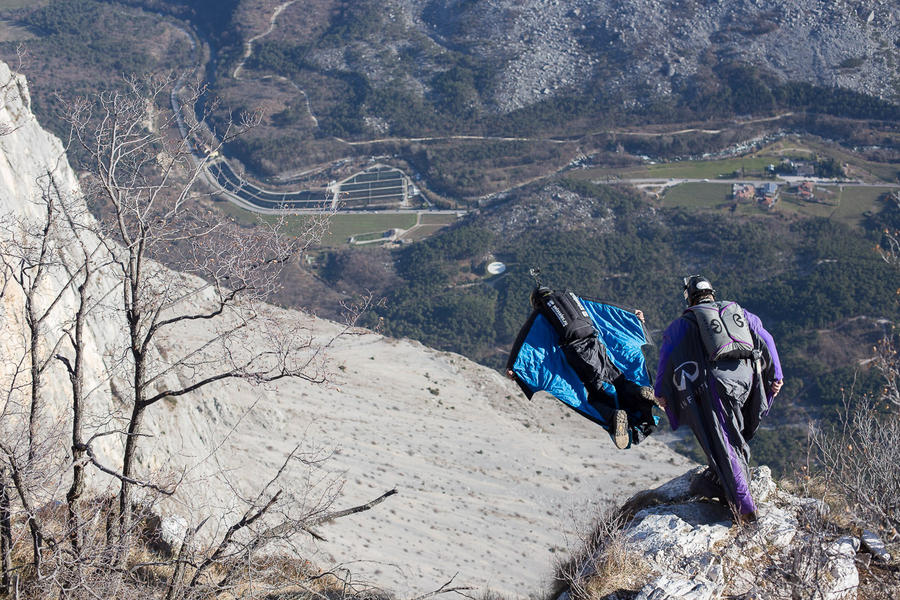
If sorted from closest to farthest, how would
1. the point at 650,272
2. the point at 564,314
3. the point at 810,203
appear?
the point at 564,314 < the point at 650,272 < the point at 810,203

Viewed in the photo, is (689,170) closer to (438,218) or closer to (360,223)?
(438,218)

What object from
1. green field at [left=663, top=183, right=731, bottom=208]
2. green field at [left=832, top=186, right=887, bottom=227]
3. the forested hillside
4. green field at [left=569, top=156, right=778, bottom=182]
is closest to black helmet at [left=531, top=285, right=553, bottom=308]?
the forested hillside

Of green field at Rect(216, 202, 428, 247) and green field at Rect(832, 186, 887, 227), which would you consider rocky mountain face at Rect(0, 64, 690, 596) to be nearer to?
green field at Rect(216, 202, 428, 247)

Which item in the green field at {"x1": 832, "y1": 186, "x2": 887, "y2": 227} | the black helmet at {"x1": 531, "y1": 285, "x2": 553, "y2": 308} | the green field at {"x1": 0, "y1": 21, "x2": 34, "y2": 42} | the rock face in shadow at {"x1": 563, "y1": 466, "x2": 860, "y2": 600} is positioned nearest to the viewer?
the rock face in shadow at {"x1": 563, "y1": 466, "x2": 860, "y2": 600}

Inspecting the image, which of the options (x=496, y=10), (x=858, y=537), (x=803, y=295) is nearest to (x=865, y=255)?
(x=803, y=295)

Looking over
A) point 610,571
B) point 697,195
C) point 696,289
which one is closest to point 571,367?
point 696,289

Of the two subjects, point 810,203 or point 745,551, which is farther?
point 810,203
